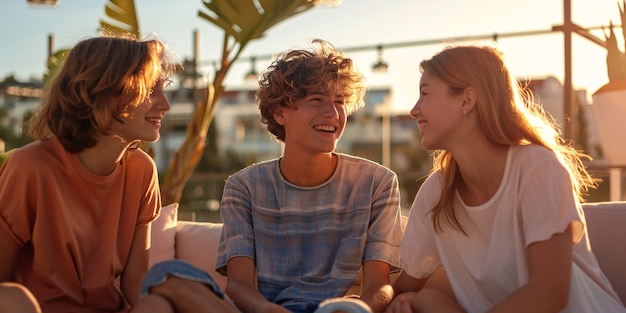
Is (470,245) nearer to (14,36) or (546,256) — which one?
(546,256)

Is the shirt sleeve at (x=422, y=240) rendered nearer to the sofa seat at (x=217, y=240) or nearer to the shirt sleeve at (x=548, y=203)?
the shirt sleeve at (x=548, y=203)

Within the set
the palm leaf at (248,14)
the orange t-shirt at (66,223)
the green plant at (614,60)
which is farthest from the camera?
the palm leaf at (248,14)

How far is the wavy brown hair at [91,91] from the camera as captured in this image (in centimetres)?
257

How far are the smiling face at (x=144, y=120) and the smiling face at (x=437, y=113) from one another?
0.92 metres

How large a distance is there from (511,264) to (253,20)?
364 cm

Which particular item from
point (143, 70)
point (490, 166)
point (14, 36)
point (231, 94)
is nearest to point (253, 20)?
point (143, 70)

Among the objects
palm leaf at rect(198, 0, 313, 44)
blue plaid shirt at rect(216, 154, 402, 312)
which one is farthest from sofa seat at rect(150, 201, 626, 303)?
palm leaf at rect(198, 0, 313, 44)

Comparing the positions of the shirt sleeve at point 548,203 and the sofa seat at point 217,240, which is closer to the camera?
the shirt sleeve at point 548,203

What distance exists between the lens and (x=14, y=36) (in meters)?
11.5

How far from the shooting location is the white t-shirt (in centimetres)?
222

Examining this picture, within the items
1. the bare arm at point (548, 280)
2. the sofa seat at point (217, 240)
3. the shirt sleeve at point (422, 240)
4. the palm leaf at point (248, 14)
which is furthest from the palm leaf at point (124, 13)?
the bare arm at point (548, 280)

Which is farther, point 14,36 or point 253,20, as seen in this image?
point 14,36

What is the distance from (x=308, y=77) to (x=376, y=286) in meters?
0.83

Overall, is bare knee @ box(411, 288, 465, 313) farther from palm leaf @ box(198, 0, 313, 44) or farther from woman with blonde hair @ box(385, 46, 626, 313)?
palm leaf @ box(198, 0, 313, 44)
